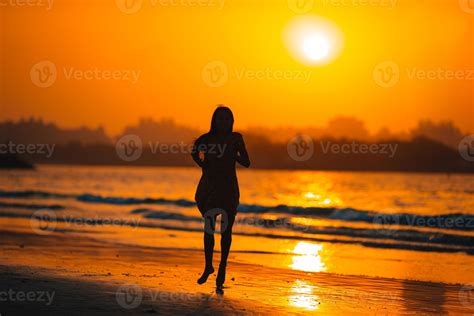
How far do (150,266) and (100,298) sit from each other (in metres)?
3.71

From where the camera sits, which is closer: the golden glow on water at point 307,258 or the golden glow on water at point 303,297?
the golden glow on water at point 303,297

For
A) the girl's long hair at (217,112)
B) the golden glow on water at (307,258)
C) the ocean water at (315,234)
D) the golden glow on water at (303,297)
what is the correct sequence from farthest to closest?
the ocean water at (315,234)
the golden glow on water at (307,258)
the girl's long hair at (217,112)
the golden glow on water at (303,297)

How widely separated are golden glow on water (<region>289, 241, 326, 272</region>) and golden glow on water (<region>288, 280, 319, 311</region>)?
224 centimetres

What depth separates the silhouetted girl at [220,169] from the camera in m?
9.62

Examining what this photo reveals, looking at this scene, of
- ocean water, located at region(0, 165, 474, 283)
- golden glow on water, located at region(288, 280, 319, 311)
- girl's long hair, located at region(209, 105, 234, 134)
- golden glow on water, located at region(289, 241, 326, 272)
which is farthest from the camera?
ocean water, located at region(0, 165, 474, 283)

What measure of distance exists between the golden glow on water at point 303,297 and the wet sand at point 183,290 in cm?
1

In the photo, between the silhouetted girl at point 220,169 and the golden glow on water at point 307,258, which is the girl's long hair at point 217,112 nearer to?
the silhouetted girl at point 220,169

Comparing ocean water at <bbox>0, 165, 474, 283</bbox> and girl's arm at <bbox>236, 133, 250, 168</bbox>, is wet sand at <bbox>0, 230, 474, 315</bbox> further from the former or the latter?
girl's arm at <bbox>236, 133, 250, 168</bbox>

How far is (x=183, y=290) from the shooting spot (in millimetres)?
9734

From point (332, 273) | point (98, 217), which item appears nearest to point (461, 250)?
point (332, 273)

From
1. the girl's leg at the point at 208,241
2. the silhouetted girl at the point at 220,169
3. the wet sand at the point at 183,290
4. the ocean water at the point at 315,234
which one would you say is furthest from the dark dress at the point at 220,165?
the ocean water at the point at 315,234

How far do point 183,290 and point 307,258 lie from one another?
5676mm

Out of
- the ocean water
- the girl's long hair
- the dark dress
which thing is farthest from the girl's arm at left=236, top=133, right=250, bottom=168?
the ocean water

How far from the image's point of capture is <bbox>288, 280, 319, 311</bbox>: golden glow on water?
8975 mm
